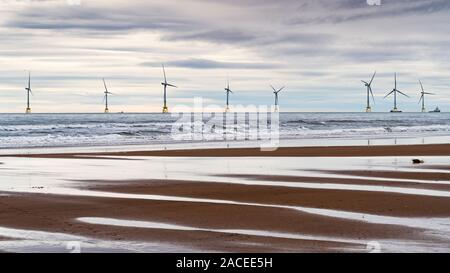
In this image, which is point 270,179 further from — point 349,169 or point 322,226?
point 322,226

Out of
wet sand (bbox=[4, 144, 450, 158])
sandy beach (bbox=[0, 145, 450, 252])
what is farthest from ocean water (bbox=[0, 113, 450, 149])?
sandy beach (bbox=[0, 145, 450, 252])

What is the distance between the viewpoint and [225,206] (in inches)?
588

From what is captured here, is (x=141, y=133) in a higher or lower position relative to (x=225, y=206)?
higher

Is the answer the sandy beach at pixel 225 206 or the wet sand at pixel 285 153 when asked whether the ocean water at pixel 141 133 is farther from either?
the sandy beach at pixel 225 206

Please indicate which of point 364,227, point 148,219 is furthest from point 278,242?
point 148,219

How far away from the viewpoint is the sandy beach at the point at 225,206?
10.8 m

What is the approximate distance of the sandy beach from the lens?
35.5ft

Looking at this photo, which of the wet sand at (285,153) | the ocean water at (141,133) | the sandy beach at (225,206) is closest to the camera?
the sandy beach at (225,206)

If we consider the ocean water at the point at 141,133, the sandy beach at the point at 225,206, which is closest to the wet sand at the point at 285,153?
the sandy beach at the point at 225,206

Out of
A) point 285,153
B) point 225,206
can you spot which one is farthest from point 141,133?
point 225,206

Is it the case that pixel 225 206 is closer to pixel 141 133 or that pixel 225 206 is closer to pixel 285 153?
pixel 285 153
